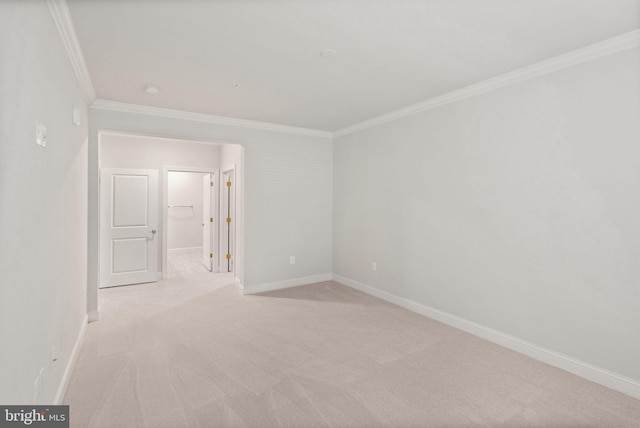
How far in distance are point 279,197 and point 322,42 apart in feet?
9.46

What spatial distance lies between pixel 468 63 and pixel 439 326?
2.68m

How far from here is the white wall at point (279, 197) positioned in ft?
15.3

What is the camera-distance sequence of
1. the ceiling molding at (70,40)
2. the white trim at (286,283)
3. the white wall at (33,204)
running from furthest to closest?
the white trim at (286,283) → the ceiling molding at (70,40) → the white wall at (33,204)

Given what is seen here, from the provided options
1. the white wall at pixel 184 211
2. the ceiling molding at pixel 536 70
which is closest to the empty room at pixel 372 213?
the ceiling molding at pixel 536 70

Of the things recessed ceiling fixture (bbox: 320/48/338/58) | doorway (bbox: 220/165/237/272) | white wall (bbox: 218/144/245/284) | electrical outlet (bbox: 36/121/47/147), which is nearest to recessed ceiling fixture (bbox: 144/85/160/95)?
white wall (bbox: 218/144/245/284)

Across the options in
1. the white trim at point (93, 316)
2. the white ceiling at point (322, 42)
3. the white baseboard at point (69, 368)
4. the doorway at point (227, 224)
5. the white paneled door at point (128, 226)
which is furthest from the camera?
the doorway at point (227, 224)

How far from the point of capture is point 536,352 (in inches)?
113

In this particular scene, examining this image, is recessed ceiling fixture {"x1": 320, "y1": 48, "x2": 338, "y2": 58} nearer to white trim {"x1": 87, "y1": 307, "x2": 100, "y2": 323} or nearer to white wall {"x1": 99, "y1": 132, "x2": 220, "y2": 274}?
white wall {"x1": 99, "y1": 132, "x2": 220, "y2": 274}

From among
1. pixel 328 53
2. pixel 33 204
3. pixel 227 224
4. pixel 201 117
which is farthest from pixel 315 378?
pixel 227 224

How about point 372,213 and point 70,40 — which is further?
point 372,213

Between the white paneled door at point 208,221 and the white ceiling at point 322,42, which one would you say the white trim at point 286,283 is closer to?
the white paneled door at point 208,221

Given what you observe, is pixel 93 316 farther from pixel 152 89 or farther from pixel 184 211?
pixel 184 211

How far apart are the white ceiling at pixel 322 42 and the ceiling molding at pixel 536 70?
0.24ft

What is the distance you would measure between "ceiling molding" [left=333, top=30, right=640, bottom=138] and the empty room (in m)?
0.01
